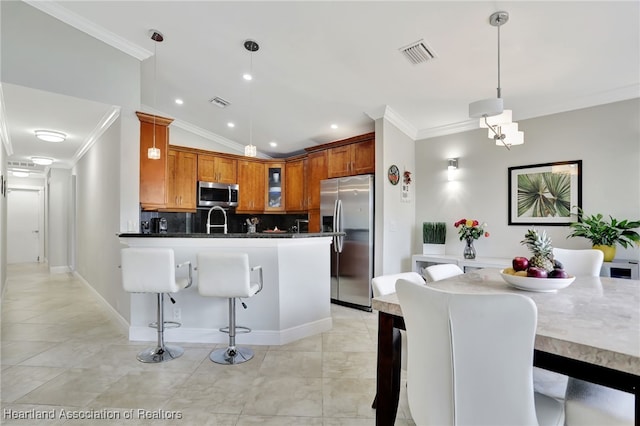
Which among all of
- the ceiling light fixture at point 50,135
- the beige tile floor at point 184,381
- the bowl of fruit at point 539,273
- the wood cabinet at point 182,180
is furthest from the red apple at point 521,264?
the ceiling light fixture at point 50,135

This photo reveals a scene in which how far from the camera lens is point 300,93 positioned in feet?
12.9

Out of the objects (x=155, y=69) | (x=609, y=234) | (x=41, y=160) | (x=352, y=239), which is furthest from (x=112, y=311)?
(x=609, y=234)

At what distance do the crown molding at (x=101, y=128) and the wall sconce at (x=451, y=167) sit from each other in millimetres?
4213

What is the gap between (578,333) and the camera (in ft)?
3.37

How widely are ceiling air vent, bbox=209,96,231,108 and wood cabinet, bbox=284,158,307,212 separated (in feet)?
5.28

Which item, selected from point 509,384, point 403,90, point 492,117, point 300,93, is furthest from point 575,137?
point 509,384

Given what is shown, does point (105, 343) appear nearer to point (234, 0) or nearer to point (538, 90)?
point (234, 0)

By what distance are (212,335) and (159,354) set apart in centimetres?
48

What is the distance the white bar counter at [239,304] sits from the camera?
301cm

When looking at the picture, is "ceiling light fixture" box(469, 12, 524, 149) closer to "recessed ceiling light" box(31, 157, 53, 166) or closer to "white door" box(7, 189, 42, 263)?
"recessed ceiling light" box(31, 157, 53, 166)

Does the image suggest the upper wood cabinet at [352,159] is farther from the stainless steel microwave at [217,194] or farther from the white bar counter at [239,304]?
the stainless steel microwave at [217,194]

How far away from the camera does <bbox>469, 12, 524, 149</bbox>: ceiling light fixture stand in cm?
196

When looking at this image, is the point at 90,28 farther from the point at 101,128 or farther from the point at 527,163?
the point at 527,163

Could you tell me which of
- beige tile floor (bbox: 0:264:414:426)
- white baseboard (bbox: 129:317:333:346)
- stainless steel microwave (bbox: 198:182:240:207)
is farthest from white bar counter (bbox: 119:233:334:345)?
stainless steel microwave (bbox: 198:182:240:207)
